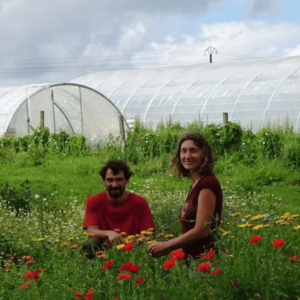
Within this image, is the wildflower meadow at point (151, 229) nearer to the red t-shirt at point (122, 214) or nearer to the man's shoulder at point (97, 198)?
the red t-shirt at point (122, 214)

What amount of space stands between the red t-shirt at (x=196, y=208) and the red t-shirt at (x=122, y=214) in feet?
2.71

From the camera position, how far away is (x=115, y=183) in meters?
4.71

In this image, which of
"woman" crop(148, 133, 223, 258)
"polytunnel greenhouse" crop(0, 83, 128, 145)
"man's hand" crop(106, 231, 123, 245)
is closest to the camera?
"woman" crop(148, 133, 223, 258)

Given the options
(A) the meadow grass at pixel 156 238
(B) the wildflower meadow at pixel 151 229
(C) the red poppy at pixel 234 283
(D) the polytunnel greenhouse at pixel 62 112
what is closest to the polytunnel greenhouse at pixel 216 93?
(D) the polytunnel greenhouse at pixel 62 112

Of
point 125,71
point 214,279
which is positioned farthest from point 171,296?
point 125,71

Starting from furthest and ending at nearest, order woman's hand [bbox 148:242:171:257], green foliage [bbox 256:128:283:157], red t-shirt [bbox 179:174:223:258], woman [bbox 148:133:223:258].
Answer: green foliage [bbox 256:128:283:157] → red t-shirt [bbox 179:174:223:258] → woman [bbox 148:133:223:258] → woman's hand [bbox 148:242:171:257]

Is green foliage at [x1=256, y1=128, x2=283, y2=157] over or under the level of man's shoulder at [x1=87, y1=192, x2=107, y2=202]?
over

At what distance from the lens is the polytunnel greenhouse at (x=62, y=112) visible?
17.9m

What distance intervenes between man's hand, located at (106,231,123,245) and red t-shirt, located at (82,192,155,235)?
37 centimetres

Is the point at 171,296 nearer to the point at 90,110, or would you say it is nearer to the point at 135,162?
the point at 135,162

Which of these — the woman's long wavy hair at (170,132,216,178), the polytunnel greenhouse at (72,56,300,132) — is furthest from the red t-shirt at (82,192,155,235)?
the polytunnel greenhouse at (72,56,300,132)

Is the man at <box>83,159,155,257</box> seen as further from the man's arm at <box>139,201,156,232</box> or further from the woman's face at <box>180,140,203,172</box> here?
the woman's face at <box>180,140,203,172</box>

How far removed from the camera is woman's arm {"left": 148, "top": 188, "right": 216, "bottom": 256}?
350cm

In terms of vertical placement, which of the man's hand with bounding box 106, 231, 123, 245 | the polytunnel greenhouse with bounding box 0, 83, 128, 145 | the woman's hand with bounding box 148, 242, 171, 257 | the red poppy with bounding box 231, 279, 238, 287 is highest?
the polytunnel greenhouse with bounding box 0, 83, 128, 145
